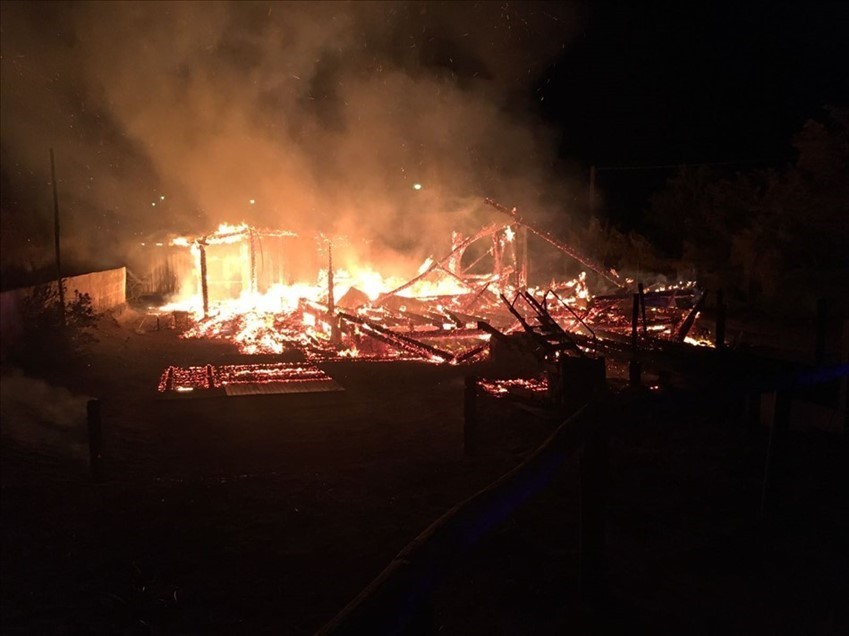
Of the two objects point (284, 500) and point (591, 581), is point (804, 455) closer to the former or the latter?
point (591, 581)

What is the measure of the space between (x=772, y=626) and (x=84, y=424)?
792 cm

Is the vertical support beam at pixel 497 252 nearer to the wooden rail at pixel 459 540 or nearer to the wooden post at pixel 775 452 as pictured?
the wooden post at pixel 775 452

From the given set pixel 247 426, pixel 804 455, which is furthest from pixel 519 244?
pixel 804 455

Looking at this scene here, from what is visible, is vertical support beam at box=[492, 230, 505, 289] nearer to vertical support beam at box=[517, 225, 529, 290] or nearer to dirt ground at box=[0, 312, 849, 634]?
vertical support beam at box=[517, 225, 529, 290]

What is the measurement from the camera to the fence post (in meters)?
3.66

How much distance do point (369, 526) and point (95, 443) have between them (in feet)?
9.93

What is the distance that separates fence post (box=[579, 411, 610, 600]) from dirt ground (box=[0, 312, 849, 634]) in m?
0.12

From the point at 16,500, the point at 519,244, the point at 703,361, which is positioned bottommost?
the point at 16,500

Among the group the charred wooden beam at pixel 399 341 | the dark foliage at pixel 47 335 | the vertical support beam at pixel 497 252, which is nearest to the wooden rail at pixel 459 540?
the charred wooden beam at pixel 399 341

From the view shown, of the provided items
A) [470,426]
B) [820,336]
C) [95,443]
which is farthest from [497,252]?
[95,443]

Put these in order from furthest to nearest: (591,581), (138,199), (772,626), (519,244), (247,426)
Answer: (138,199)
(519,244)
(247,426)
(591,581)
(772,626)

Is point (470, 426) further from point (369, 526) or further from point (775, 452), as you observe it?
point (775, 452)

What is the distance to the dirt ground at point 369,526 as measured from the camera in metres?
3.82

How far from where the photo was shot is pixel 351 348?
14344mm
